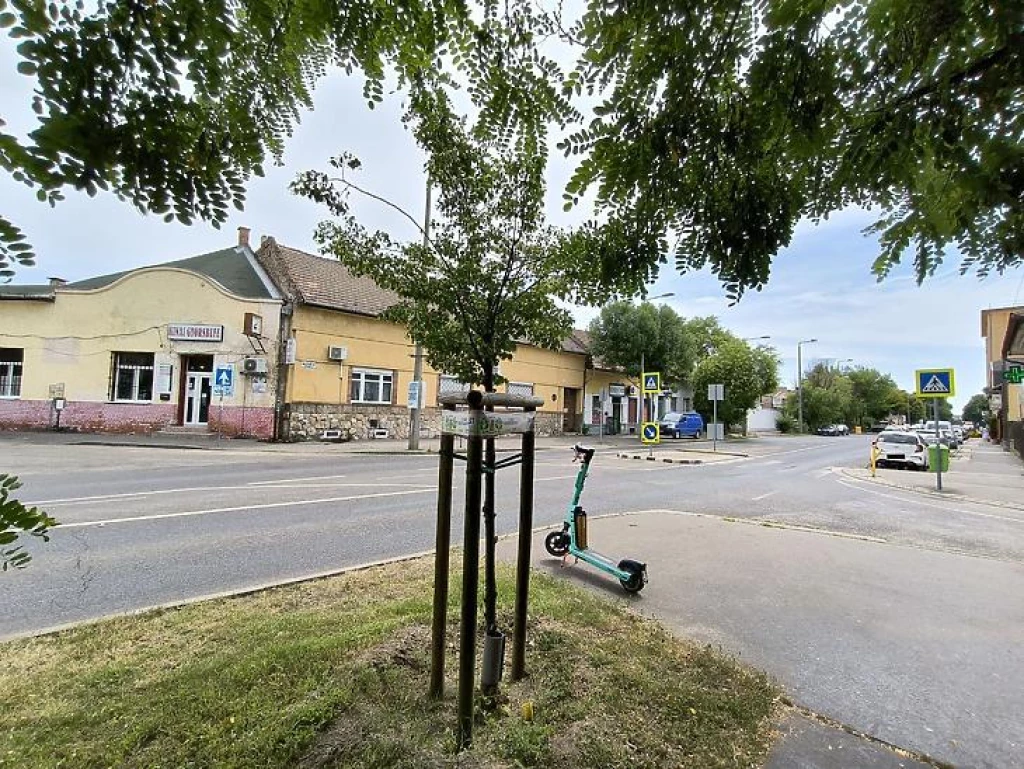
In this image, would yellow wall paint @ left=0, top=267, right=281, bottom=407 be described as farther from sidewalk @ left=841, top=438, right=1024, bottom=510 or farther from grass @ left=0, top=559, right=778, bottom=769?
sidewalk @ left=841, top=438, right=1024, bottom=510

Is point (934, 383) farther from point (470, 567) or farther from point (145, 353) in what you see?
point (145, 353)

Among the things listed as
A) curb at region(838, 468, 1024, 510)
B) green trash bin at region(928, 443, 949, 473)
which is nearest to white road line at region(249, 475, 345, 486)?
curb at region(838, 468, 1024, 510)

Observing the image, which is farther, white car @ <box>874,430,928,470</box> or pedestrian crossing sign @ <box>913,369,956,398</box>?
white car @ <box>874,430,928,470</box>

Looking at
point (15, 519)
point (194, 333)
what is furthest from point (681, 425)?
point (15, 519)

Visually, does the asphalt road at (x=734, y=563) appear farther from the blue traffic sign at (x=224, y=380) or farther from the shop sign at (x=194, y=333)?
the shop sign at (x=194, y=333)

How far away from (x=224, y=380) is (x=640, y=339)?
962 inches

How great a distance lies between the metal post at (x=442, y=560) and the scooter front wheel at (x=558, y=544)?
339 centimetres

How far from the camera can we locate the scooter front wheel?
635cm

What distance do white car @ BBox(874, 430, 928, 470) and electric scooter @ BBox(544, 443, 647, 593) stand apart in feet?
67.3

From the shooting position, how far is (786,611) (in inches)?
195

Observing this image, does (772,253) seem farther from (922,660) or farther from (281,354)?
→ (281,354)

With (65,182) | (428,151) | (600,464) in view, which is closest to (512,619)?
(428,151)

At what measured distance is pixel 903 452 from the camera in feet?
72.4

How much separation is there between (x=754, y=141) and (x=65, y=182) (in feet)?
7.30
